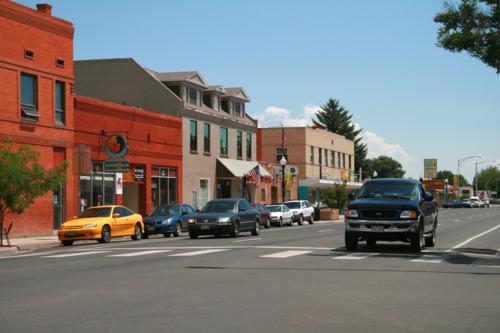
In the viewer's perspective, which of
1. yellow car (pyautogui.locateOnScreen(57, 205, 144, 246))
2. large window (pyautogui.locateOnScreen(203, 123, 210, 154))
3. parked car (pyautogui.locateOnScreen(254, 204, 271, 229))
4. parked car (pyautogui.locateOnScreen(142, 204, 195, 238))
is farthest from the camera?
large window (pyautogui.locateOnScreen(203, 123, 210, 154))

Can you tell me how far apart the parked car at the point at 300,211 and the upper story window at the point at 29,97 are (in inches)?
804

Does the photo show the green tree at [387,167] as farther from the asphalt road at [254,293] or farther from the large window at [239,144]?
the asphalt road at [254,293]

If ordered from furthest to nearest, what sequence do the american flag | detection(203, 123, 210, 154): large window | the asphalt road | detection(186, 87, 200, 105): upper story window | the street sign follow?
the american flag → detection(203, 123, 210, 154): large window → detection(186, 87, 200, 105): upper story window → the street sign → the asphalt road

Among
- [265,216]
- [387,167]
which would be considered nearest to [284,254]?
[265,216]

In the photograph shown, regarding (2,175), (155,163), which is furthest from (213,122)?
(2,175)

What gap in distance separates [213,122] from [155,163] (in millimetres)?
9399

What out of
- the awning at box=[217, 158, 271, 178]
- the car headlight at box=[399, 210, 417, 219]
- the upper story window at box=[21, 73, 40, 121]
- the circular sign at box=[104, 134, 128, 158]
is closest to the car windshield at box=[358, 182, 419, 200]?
the car headlight at box=[399, 210, 417, 219]

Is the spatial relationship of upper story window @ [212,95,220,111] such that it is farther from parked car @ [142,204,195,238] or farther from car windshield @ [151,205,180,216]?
car windshield @ [151,205,180,216]

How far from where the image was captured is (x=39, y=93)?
3672 cm

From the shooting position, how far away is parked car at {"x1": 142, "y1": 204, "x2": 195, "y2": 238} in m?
34.3

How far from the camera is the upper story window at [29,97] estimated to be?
1412 inches

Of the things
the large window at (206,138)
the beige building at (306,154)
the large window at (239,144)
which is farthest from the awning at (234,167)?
the beige building at (306,154)

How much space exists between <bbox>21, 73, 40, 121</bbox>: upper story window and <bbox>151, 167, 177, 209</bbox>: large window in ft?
39.2

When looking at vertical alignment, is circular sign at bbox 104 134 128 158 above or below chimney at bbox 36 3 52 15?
below
